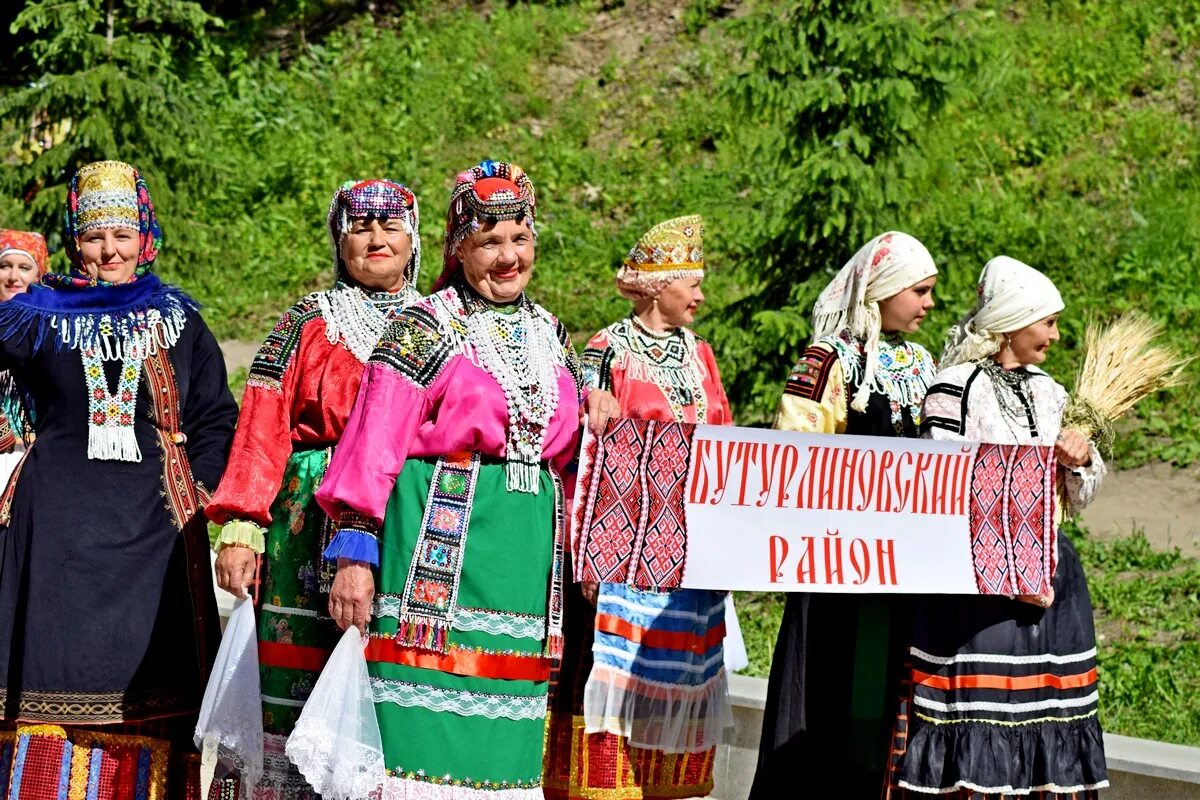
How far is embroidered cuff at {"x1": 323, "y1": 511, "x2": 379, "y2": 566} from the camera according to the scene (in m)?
4.01

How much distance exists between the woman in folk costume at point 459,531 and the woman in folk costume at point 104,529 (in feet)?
3.43

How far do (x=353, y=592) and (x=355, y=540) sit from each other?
0.14 m

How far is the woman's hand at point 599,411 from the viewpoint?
4531 mm

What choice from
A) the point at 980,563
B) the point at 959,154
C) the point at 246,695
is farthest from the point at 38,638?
the point at 959,154

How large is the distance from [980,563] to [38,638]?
113 inches

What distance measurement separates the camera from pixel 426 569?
4.11 m

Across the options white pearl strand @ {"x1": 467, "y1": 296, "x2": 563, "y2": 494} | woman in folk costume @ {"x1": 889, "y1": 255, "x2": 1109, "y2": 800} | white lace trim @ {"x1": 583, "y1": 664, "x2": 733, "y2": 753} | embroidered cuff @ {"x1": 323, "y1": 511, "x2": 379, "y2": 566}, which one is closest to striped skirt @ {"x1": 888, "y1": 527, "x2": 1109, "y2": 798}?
woman in folk costume @ {"x1": 889, "y1": 255, "x2": 1109, "y2": 800}

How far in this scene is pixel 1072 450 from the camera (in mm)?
4723

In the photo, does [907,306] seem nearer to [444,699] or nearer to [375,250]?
[375,250]

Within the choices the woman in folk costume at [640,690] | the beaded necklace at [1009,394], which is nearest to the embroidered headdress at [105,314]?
the woman in folk costume at [640,690]

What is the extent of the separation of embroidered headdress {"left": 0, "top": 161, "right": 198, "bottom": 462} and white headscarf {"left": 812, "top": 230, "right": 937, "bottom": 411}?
86.5 inches

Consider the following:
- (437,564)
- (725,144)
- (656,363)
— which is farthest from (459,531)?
(725,144)

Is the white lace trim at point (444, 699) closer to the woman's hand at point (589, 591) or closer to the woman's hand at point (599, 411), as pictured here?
the woman's hand at point (599, 411)

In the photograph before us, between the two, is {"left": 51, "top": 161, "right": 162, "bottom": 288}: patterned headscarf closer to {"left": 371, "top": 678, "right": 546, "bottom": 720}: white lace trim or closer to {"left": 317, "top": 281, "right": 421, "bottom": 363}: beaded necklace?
{"left": 317, "top": 281, "right": 421, "bottom": 363}: beaded necklace
